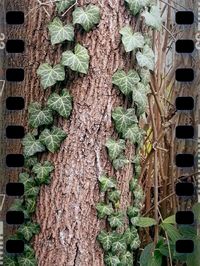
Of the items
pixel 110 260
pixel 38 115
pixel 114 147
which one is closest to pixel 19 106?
pixel 38 115

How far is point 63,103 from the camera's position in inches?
78.1

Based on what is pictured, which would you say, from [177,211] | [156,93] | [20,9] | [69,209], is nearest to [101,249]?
[69,209]

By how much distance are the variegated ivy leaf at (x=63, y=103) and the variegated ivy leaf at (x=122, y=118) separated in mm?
161

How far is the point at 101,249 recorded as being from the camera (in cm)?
207

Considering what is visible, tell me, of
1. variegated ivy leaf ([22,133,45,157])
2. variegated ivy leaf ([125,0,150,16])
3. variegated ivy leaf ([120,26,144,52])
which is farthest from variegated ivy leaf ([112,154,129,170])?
variegated ivy leaf ([125,0,150,16])

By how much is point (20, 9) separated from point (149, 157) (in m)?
0.83

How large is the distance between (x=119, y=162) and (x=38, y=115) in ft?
1.09

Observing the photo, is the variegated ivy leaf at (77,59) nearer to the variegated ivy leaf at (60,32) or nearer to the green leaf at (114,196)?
the variegated ivy leaf at (60,32)

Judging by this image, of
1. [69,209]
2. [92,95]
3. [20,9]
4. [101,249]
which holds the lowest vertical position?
[101,249]

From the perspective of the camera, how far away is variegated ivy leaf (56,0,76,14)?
1952 millimetres

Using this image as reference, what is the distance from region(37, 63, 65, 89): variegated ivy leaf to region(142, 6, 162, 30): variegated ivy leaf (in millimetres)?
344

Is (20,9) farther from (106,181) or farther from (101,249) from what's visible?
(101,249)

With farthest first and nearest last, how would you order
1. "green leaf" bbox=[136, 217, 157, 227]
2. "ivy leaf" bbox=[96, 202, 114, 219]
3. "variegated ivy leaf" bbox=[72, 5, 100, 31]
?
"green leaf" bbox=[136, 217, 157, 227] → "ivy leaf" bbox=[96, 202, 114, 219] → "variegated ivy leaf" bbox=[72, 5, 100, 31]

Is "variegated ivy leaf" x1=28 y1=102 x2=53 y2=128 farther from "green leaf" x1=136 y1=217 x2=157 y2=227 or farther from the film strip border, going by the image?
"green leaf" x1=136 y1=217 x2=157 y2=227
